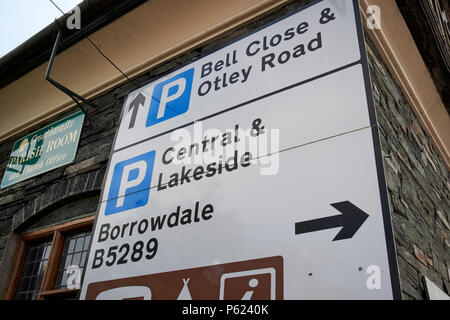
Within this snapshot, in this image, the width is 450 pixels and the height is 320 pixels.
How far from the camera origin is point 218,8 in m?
3.13

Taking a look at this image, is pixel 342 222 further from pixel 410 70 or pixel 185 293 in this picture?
pixel 410 70

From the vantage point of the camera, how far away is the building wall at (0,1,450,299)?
2160mm

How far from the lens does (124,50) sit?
365 cm

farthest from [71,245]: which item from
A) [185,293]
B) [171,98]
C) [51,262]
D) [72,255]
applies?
[185,293]

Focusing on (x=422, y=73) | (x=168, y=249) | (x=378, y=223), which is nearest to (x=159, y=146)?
(x=168, y=249)

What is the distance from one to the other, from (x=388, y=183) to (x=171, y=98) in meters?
1.65

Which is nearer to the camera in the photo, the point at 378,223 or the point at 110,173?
the point at 378,223

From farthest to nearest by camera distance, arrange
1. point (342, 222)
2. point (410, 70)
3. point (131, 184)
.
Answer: point (410, 70) < point (131, 184) < point (342, 222)

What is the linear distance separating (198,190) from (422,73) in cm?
259

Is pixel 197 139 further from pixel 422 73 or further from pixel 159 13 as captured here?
pixel 422 73

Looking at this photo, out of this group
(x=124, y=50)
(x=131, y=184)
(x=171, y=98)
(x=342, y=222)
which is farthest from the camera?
(x=124, y=50)

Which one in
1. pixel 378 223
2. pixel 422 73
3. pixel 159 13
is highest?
pixel 159 13

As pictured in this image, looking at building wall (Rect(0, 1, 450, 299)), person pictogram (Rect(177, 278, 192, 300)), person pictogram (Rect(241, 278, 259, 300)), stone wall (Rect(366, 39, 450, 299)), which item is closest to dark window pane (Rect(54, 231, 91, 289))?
building wall (Rect(0, 1, 450, 299))

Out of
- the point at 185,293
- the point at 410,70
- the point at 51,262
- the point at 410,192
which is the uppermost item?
the point at 410,70
